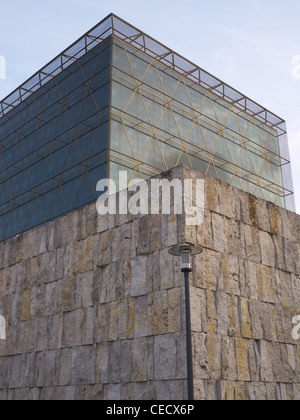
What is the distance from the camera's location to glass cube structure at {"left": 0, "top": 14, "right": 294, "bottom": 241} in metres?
23.5

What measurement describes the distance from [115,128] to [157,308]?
12843mm

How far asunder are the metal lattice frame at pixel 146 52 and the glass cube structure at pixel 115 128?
0.06m

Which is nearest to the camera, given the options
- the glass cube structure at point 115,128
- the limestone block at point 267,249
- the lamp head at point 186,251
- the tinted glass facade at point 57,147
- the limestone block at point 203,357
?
the lamp head at point 186,251

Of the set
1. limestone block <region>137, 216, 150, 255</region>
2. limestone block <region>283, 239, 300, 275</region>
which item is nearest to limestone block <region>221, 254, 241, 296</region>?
limestone block <region>137, 216, 150, 255</region>

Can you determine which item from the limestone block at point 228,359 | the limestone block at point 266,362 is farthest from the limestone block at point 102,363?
the limestone block at point 266,362

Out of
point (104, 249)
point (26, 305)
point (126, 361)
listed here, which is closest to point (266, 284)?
point (126, 361)

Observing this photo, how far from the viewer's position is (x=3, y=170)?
29.5 meters

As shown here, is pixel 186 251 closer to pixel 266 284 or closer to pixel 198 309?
pixel 198 309

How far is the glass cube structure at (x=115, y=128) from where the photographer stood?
23453 mm

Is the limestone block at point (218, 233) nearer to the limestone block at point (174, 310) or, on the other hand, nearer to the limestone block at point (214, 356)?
the limestone block at point (174, 310)

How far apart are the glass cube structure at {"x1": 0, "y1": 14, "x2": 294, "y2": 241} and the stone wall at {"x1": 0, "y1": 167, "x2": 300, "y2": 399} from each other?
8.53m

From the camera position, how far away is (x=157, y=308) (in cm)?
1173

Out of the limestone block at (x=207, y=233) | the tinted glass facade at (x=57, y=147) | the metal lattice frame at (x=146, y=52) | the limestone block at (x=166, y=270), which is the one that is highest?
the metal lattice frame at (x=146, y=52)
